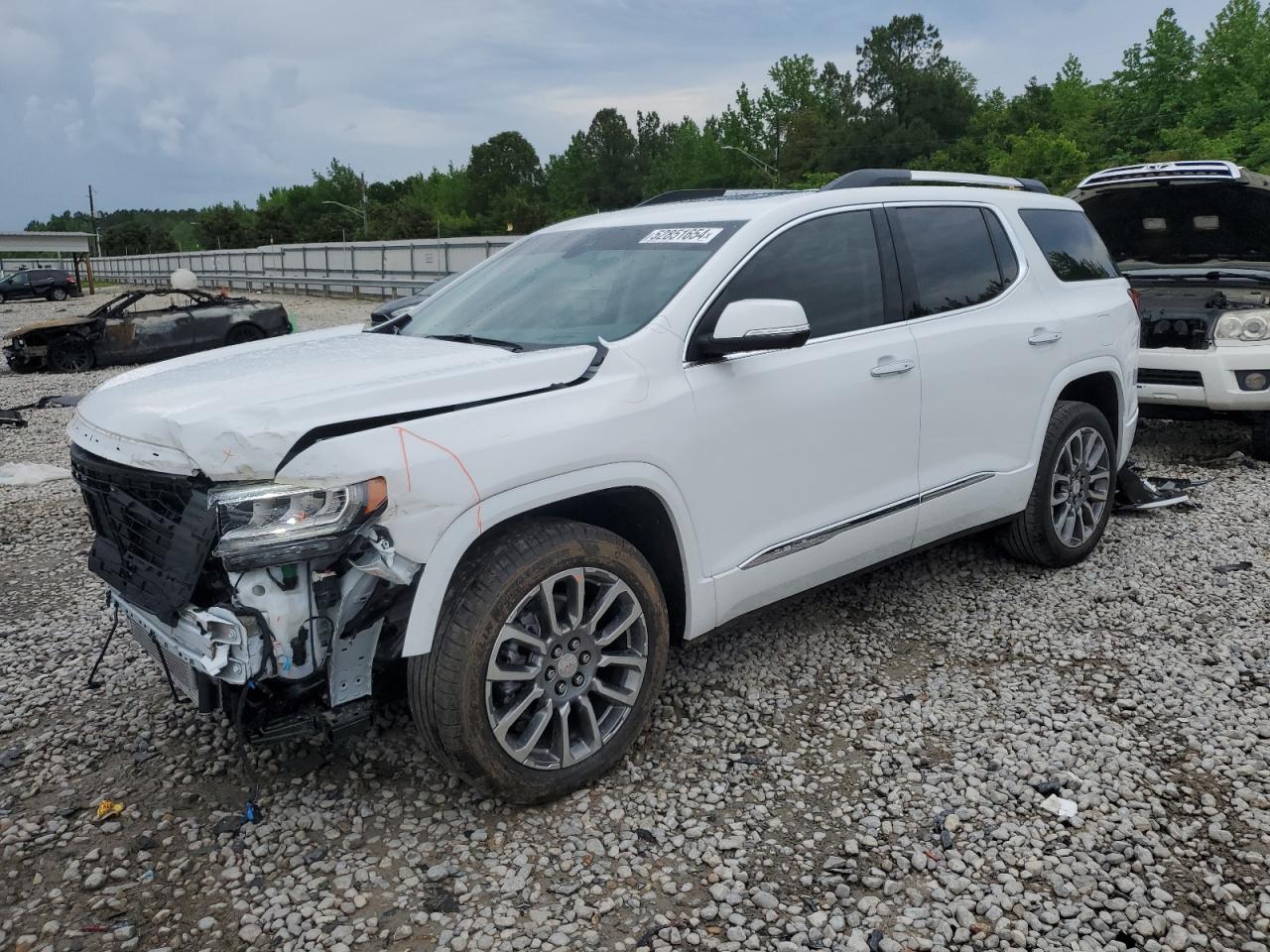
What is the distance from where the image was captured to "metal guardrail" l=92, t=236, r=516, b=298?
28781 mm

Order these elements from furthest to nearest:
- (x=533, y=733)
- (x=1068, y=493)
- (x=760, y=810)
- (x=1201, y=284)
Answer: (x=1201, y=284) < (x=1068, y=493) < (x=760, y=810) < (x=533, y=733)

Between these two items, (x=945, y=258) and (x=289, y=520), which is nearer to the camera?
(x=289, y=520)

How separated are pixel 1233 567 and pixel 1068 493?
41.4 inches

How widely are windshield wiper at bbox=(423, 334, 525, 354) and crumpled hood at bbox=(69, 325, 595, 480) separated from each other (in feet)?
0.24

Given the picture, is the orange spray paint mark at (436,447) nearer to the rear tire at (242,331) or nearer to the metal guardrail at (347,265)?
the rear tire at (242,331)

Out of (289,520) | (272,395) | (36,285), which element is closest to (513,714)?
(289,520)

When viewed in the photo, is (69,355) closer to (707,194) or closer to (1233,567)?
(707,194)

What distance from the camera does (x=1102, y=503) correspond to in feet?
17.3

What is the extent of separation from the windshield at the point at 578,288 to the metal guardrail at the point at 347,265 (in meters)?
16.4

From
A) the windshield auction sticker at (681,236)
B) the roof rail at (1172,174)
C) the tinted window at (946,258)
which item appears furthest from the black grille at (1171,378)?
the windshield auction sticker at (681,236)

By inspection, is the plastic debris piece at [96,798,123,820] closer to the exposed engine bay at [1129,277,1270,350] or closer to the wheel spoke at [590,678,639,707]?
the wheel spoke at [590,678,639,707]

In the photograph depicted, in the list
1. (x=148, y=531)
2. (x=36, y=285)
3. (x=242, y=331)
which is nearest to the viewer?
(x=148, y=531)

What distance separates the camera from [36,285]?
37.8 meters

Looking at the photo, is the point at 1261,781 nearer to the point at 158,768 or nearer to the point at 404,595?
the point at 404,595
